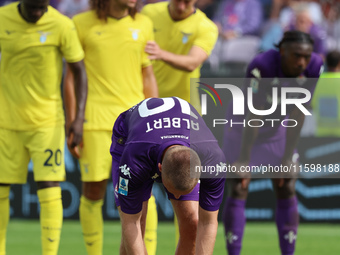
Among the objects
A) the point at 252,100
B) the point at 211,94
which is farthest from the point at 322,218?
the point at 252,100

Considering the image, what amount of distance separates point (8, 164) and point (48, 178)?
0.37 metres

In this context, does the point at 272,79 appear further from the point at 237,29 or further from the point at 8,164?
the point at 237,29

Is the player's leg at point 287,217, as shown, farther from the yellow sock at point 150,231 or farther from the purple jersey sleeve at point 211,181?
the purple jersey sleeve at point 211,181

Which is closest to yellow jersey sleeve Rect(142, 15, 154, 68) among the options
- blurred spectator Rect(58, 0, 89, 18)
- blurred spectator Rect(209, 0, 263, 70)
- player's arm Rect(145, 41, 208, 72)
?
player's arm Rect(145, 41, 208, 72)

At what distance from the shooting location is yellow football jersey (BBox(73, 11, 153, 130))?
6844 millimetres

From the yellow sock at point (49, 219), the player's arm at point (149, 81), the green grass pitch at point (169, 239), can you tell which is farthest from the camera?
the green grass pitch at point (169, 239)

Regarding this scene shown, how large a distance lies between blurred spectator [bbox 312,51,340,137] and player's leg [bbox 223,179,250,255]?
3185mm

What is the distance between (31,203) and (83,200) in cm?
323

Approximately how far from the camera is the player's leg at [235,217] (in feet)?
22.8

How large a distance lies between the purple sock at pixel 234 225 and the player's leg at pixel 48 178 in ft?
5.10

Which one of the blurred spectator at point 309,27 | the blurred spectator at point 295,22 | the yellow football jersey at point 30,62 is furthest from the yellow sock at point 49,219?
the blurred spectator at point 309,27

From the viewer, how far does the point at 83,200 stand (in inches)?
272

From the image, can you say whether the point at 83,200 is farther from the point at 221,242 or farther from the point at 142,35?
the point at 221,242

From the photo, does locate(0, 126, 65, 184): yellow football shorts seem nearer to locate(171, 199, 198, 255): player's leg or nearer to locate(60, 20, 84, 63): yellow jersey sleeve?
locate(60, 20, 84, 63): yellow jersey sleeve
